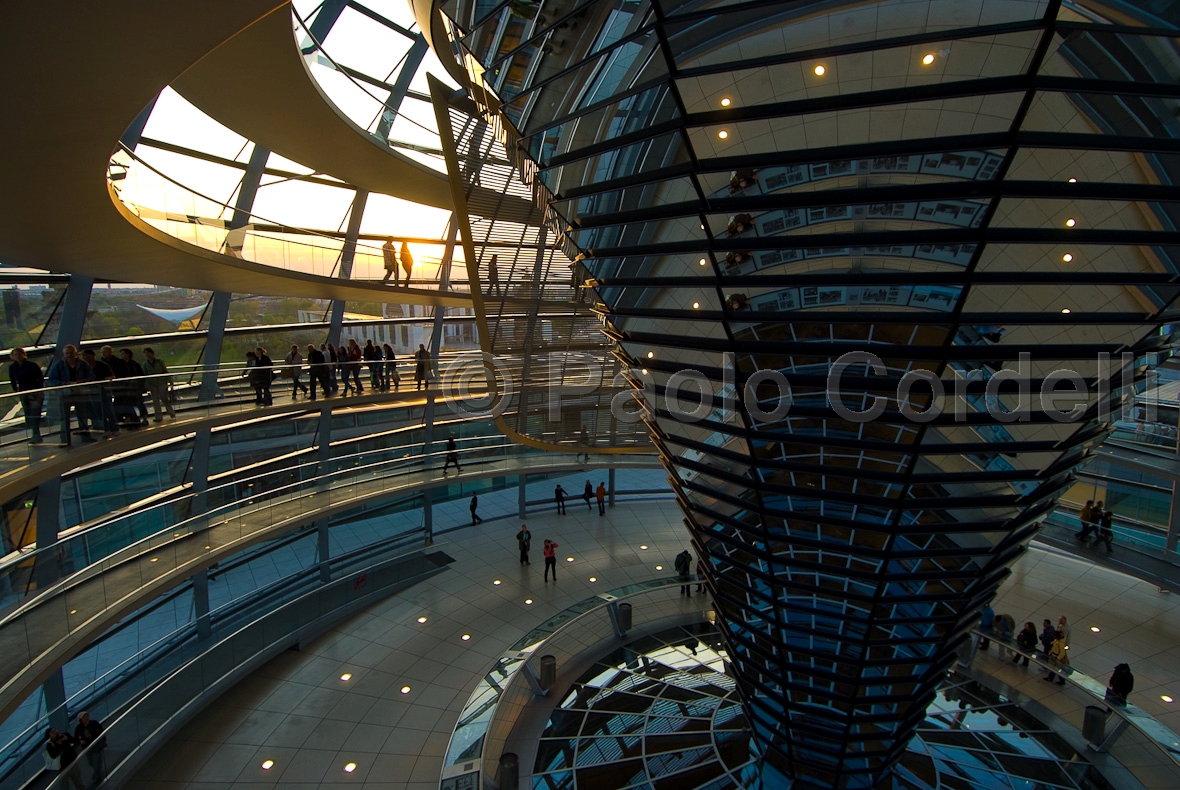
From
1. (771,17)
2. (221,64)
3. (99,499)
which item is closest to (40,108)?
(221,64)

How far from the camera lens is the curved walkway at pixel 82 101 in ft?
13.2

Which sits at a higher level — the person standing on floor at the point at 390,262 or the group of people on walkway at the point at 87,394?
the person standing on floor at the point at 390,262

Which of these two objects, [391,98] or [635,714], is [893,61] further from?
[391,98]

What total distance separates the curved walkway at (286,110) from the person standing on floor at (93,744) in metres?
10.1

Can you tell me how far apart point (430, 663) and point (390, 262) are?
378 inches

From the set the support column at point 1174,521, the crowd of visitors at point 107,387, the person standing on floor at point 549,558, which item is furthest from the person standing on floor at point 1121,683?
the crowd of visitors at point 107,387

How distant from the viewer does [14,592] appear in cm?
856

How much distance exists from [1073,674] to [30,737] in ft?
62.5

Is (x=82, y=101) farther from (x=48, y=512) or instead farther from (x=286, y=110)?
(x=48, y=512)

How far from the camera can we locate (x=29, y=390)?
28.8 ft

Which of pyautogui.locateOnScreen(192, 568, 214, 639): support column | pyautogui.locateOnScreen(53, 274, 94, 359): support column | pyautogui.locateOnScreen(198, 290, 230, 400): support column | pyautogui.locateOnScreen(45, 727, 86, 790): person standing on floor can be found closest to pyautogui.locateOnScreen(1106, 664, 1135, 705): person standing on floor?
pyautogui.locateOnScreen(45, 727, 86, 790): person standing on floor

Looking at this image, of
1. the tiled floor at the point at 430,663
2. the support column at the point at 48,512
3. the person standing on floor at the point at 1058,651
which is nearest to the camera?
the tiled floor at the point at 430,663

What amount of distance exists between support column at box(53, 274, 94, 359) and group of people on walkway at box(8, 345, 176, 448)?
0.54 metres

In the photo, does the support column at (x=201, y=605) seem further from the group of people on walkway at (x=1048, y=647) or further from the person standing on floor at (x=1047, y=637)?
the person standing on floor at (x=1047, y=637)
